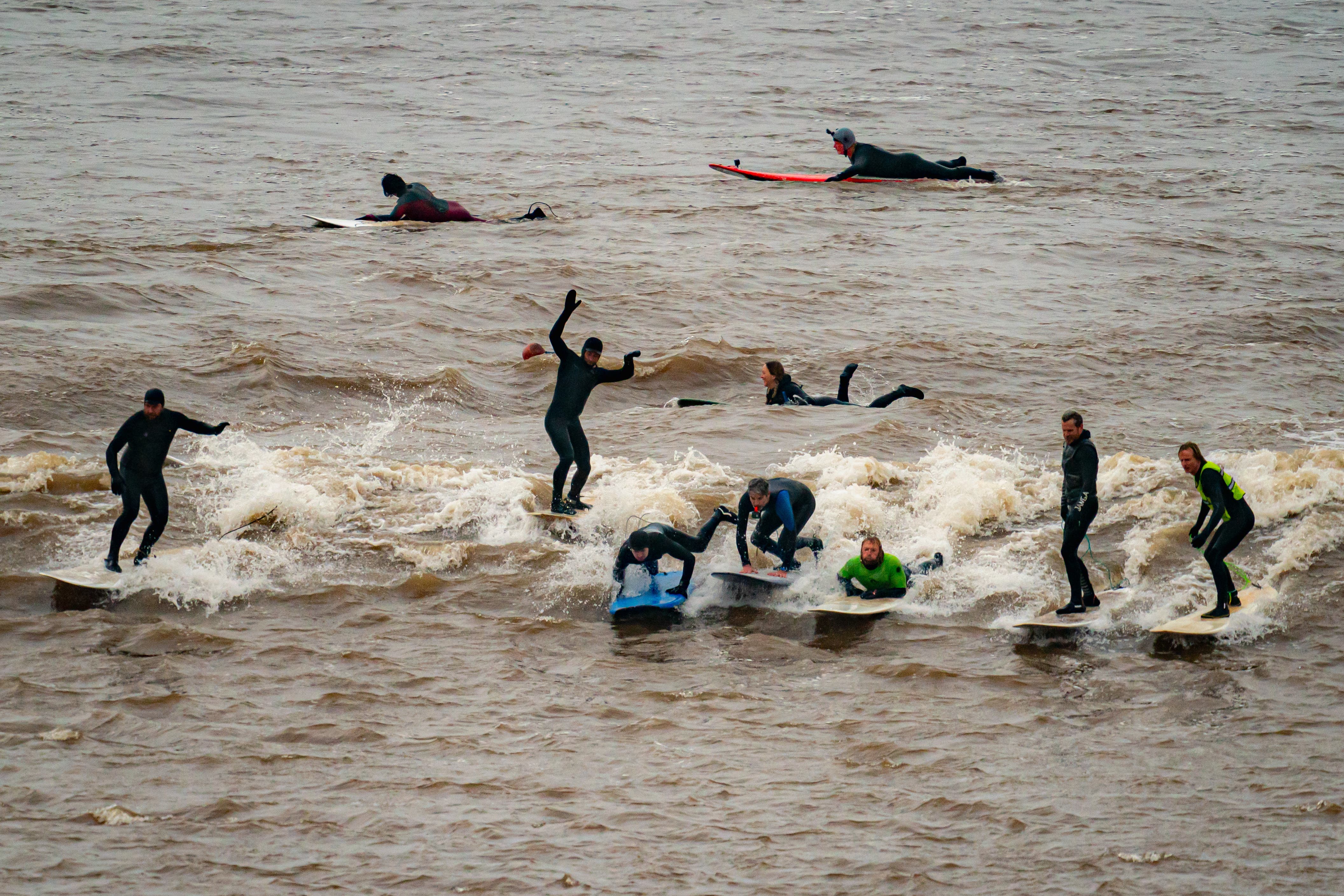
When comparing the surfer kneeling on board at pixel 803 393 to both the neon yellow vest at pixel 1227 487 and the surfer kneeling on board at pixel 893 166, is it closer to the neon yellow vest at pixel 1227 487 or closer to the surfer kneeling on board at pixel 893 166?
the neon yellow vest at pixel 1227 487

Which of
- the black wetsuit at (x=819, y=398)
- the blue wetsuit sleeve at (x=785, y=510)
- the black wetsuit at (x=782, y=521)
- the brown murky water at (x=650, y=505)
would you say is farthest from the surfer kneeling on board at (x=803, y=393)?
the blue wetsuit sleeve at (x=785, y=510)

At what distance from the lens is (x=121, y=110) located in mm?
34188

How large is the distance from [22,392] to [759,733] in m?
11.7

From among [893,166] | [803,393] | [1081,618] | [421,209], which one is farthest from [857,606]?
[893,166]

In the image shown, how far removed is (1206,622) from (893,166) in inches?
811

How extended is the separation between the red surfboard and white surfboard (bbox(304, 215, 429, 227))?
8.40m

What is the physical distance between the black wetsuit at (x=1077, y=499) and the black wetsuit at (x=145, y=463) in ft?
24.2

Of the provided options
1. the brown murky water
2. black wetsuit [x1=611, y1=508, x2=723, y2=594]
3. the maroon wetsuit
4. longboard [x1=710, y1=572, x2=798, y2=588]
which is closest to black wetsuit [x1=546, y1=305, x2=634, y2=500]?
the brown murky water

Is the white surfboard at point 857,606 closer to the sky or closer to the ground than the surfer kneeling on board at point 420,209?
closer to the ground

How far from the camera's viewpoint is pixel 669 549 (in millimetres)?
11383

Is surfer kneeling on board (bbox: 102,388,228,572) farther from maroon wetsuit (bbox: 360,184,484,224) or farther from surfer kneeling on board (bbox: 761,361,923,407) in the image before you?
maroon wetsuit (bbox: 360,184,484,224)

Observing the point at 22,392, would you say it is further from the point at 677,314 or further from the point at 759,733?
the point at 759,733

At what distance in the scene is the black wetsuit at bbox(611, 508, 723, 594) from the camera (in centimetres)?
1136

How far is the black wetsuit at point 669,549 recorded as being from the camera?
11359 mm
